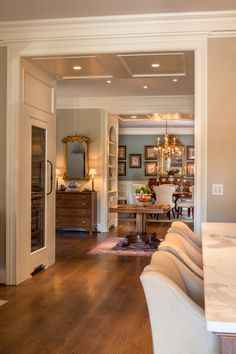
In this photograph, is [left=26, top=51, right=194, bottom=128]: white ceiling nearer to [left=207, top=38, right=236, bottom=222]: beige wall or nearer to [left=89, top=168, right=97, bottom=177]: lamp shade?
[left=207, top=38, right=236, bottom=222]: beige wall

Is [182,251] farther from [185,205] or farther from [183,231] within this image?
[185,205]

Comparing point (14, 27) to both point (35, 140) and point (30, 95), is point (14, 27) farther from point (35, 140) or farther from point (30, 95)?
point (35, 140)

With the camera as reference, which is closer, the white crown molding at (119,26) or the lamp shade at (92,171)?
the white crown molding at (119,26)

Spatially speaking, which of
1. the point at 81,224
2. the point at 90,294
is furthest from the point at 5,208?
the point at 81,224

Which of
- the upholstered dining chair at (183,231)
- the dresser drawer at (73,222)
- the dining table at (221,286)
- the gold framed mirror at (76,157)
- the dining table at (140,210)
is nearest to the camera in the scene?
the dining table at (221,286)

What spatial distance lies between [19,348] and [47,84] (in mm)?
3543

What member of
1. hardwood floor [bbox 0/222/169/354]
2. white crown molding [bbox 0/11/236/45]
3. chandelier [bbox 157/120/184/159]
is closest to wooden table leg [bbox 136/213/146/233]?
hardwood floor [bbox 0/222/169/354]

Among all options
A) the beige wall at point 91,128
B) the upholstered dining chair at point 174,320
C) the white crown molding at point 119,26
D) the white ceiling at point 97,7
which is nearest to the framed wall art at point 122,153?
the beige wall at point 91,128

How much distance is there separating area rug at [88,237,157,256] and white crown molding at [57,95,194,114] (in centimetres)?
288

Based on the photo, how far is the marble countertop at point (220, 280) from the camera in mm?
1207

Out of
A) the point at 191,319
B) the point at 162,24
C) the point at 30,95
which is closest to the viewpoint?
the point at 191,319

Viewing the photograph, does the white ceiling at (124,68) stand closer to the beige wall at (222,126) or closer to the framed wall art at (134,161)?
the beige wall at (222,126)

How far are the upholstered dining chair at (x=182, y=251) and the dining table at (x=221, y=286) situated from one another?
3.8 inches

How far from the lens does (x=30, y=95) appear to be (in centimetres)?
516
